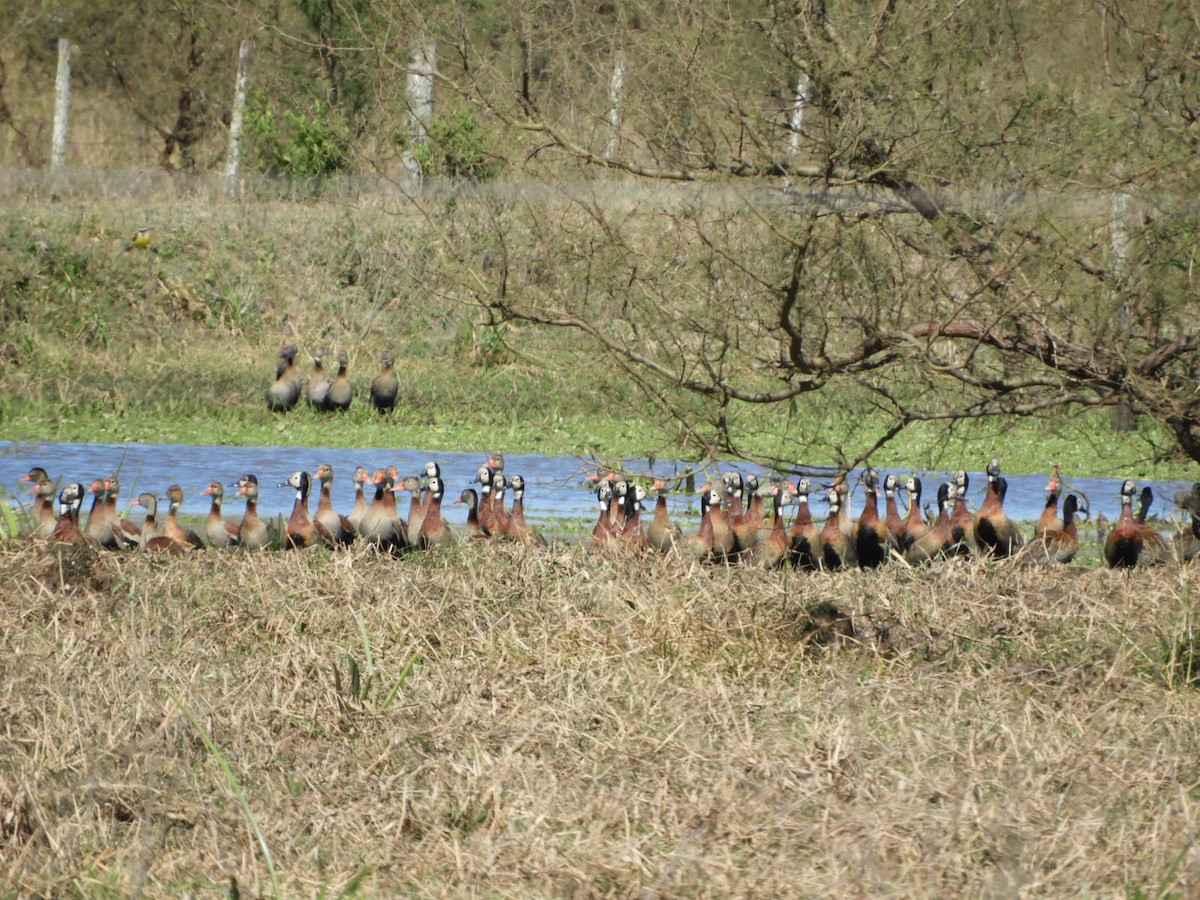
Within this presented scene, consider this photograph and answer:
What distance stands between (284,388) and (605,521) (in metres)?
6.32

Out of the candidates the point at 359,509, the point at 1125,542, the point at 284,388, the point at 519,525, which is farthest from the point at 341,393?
the point at 1125,542

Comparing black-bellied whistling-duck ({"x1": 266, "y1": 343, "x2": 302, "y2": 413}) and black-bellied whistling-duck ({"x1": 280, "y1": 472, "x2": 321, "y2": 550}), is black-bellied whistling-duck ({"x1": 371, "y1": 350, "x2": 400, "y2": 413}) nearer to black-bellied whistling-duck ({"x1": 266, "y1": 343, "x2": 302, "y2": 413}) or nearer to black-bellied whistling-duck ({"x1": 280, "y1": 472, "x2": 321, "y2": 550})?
black-bellied whistling-duck ({"x1": 266, "y1": 343, "x2": 302, "y2": 413})

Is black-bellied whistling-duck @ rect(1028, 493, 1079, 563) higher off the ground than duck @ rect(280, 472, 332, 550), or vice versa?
black-bellied whistling-duck @ rect(1028, 493, 1079, 563)

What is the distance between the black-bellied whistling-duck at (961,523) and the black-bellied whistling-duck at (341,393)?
682 cm

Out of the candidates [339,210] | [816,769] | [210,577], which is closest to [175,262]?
[339,210]

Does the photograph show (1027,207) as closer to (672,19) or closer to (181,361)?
(672,19)

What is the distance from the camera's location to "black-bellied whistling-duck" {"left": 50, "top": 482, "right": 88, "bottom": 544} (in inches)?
275

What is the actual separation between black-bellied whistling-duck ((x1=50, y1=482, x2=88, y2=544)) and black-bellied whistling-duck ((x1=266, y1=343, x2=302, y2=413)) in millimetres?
5379

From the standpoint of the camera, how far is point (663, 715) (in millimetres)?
4684

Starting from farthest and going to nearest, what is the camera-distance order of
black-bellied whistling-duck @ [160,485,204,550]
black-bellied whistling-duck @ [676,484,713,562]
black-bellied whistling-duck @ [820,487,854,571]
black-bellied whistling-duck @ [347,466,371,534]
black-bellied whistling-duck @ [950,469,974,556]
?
black-bellied whistling-duck @ [347,466,371,534], black-bellied whistling-duck @ [950,469,974,556], black-bellied whistling-duck @ [820,487,854,571], black-bellied whistling-duck @ [160,485,204,550], black-bellied whistling-duck @ [676,484,713,562]

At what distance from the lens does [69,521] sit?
7.32 meters

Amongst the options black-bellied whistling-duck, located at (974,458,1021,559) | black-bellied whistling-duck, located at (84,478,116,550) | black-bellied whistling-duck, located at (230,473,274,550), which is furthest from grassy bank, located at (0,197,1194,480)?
black-bellied whistling-duck, located at (84,478,116,550)

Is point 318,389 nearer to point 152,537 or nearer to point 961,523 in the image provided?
point 152,537

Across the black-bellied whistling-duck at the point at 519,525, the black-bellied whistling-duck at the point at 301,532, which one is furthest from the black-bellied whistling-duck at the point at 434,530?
the black-bellied whistling-duck at the point at 301,532
